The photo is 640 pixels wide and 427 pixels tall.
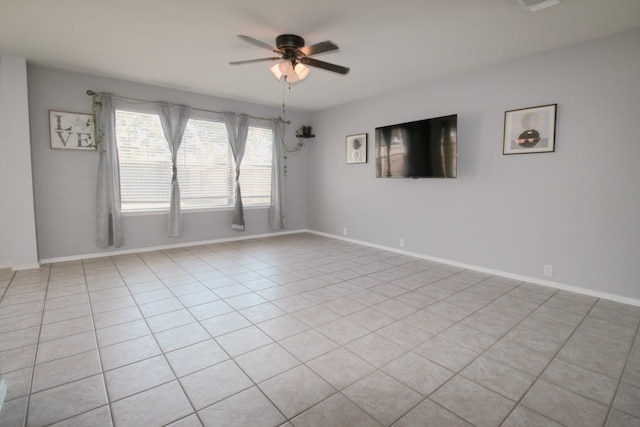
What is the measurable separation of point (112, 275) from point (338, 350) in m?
3.28

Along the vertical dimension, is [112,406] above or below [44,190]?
below

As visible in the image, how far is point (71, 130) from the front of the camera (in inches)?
181

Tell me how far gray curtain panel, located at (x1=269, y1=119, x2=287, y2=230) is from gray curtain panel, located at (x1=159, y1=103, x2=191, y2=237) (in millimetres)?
1784

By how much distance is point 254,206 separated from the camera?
6543mm

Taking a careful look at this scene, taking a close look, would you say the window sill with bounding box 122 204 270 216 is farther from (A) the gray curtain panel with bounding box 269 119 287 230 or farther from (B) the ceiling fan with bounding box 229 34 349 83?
(B) the ceiling fan with bounding box 229 34 349 83

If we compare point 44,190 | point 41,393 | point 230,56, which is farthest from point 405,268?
point 44,190

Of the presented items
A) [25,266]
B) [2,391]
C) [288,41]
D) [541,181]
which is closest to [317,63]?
[288,41]

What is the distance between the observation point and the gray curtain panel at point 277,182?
662 cm

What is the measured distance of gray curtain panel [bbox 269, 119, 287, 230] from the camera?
6.62 m

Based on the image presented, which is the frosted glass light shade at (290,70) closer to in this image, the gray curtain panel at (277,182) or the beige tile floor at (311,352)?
the beige tile floor at (311,352)

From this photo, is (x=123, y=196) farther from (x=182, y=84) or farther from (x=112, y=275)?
(x=182, y=84)

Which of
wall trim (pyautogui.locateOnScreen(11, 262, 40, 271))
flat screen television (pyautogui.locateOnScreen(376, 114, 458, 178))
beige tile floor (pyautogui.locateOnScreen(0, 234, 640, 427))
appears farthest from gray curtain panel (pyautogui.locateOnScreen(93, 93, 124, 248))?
flat screen television (pyautogui.locateOnScreen(376, 114, 458, 178))

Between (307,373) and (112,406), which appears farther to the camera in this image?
(307,373)

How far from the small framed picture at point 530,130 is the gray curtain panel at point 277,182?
415 cm
